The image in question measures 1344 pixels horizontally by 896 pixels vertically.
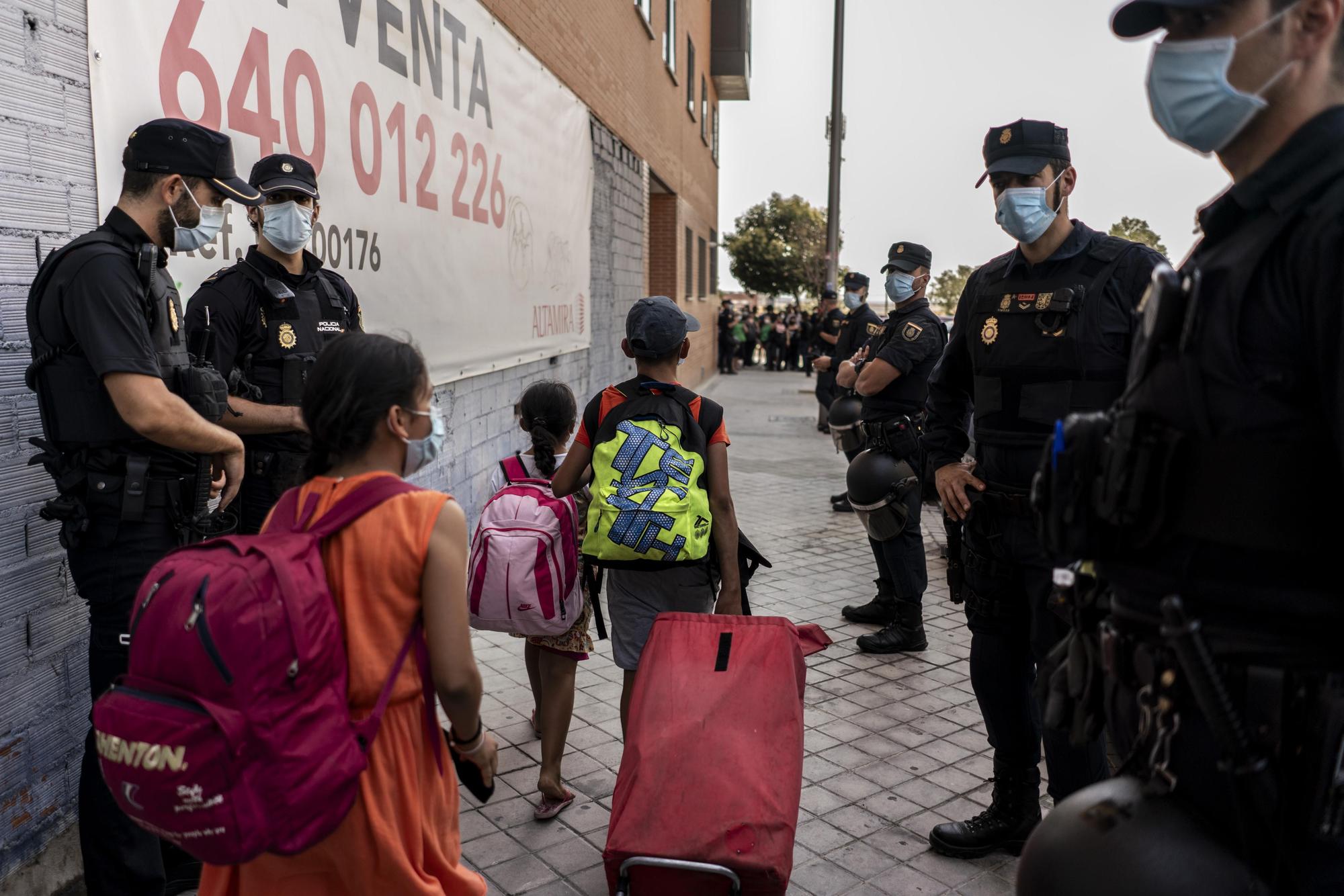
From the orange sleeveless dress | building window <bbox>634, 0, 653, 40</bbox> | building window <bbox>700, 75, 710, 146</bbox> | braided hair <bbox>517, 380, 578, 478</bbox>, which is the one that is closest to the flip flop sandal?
braided hair <bbox>517, 380, 578, 478</bbox>

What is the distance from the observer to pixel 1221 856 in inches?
57.6

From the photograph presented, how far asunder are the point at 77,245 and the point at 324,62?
2322mm

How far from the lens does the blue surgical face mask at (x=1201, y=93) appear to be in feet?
5.19

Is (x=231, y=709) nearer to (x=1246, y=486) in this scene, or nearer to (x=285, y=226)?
(x=1246, y=486)

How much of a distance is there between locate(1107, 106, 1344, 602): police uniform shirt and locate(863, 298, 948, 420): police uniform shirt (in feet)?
12.6

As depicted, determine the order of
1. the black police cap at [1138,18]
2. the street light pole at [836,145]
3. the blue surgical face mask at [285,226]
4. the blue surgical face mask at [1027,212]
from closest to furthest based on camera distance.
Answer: the black police cap at [1138,18] < the blue surgical face mask at [1027,212] < the blue surgical face mask at [285,226] < the street light pole at [836,145]

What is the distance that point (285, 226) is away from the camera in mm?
3598

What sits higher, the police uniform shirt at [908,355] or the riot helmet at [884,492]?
the police uniform shirt at [908,355]

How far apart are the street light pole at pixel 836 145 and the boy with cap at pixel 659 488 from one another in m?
13.1

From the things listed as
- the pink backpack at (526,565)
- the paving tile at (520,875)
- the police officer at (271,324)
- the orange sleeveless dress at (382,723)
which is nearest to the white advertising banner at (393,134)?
the police officer at (271,324)

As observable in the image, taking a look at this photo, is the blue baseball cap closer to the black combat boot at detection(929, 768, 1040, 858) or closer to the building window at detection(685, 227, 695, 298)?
the black combat boot at detection(929, 768, 1040, 858)

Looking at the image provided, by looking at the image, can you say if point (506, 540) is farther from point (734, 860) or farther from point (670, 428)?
point (734, 860)

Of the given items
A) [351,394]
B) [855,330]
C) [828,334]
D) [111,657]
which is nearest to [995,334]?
[351,394]

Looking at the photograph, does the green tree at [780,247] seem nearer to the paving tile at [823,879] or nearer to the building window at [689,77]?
the building window at [689,77]
